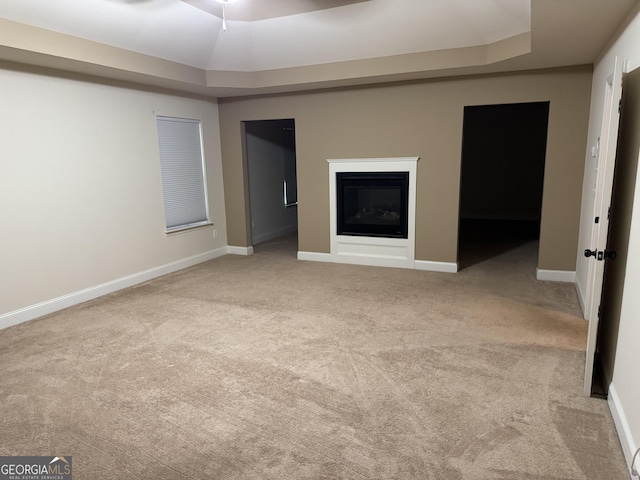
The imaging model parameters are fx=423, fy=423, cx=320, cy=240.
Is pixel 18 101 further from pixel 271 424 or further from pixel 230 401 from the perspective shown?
pixel 271 424

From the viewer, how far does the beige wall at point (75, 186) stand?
387 centimetres

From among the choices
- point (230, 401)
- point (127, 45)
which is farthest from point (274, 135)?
point (230, 401)

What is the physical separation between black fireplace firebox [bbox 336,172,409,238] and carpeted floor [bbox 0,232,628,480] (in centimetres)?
128

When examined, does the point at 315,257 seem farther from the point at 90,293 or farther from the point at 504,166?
the point at 504,166

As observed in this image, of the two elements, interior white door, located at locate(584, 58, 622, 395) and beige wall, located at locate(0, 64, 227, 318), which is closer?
interior white door, located at locate(584, 58, 622, 395)

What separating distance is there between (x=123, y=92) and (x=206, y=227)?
2175 mm

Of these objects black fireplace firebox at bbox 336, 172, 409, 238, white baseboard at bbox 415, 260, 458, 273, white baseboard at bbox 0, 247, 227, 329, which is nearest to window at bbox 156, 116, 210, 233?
white baseboard at bbox 0, 247, 227, 329

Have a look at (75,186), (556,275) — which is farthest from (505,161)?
(75,186)

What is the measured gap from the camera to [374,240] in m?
5.79

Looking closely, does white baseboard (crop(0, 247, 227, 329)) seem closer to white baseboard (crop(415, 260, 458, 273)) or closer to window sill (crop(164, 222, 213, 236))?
window sill (crop(164, 222, 213, 236))

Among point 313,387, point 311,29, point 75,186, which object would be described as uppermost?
point 311,29

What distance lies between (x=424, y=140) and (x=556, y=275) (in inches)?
88.2

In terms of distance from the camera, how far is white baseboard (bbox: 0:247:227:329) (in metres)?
3.95

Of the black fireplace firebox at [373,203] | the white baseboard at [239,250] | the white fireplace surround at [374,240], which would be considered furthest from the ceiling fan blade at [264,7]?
the white baseboard at [239,250]
